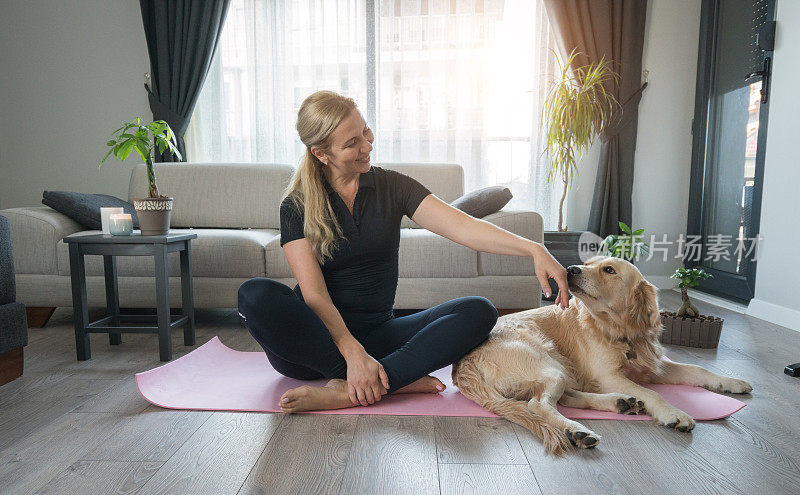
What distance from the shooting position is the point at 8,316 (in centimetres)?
180

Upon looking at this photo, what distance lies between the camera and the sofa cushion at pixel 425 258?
9.44ft

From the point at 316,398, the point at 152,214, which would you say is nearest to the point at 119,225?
the point at 152,214

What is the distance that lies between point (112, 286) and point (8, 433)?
1105 millimetres

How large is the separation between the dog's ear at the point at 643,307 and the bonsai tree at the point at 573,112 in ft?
7.27

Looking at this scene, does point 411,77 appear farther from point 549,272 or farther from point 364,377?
point 364,377

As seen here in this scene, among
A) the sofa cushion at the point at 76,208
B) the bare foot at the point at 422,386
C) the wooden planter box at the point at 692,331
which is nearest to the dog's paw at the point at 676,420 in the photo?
the bare foot at the point at 422,386

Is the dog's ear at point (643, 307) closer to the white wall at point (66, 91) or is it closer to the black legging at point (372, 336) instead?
the black legging at point (372, 336)

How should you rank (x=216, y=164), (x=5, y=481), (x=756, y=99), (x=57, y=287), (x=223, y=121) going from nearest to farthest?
1. (x=5, y=481)
2. (x=57, y=287)
3. (x=756, y=99)
4. (x=216, y=164)
5. (x=223, y=121)

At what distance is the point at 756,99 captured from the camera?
338cm

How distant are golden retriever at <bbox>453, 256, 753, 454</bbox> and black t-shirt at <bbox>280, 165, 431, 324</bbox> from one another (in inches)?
14.4

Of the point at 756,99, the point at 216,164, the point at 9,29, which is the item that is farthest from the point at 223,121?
the point at 756,99

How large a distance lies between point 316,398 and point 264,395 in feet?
0.95

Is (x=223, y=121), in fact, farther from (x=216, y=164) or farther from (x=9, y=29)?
(x=9, y=29)

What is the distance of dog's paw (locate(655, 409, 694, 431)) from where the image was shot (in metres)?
1.47
